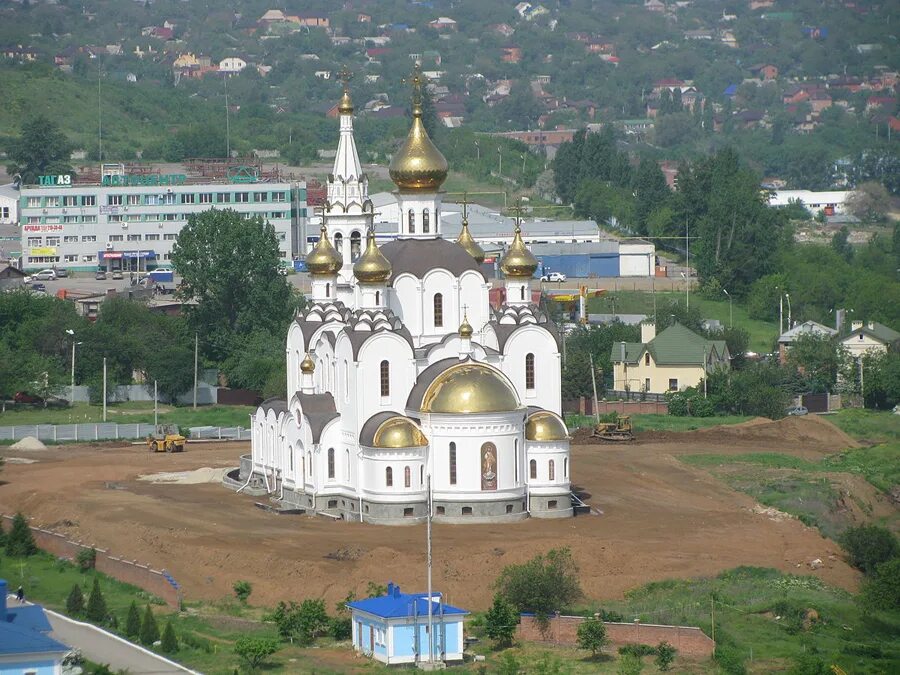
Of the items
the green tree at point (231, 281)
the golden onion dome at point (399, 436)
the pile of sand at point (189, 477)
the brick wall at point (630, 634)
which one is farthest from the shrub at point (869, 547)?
the green tree at point (231, 281)

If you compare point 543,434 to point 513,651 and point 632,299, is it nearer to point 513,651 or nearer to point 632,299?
point 513,651

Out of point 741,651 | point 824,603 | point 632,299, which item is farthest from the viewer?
point 632,299

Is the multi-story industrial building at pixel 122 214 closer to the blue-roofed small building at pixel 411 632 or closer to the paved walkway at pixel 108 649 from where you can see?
the paved walkway at pixel 108 649

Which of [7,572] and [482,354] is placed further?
[482,354]

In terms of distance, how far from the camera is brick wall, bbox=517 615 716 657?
4241cm

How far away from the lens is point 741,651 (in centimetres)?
4219

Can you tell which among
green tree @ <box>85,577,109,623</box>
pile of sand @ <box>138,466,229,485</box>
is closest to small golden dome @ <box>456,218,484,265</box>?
pile of sand @ <box>138,466,229,485</box>

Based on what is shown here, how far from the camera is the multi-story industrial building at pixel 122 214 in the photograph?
360 feet

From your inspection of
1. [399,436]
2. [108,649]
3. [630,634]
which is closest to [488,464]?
[399,436]

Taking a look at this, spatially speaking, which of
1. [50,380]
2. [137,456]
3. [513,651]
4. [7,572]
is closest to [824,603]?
[513,651]

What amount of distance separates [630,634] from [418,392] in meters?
12.0

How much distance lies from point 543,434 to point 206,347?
30512 millimetres

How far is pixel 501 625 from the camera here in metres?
43.0

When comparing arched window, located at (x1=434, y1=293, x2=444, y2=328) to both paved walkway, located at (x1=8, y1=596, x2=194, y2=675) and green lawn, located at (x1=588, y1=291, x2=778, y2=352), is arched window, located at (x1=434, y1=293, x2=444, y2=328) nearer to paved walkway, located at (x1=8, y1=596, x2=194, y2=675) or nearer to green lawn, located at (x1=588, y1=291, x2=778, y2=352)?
paved walkway, located at (x1=8, y1=596, x2=194, y2=675)
